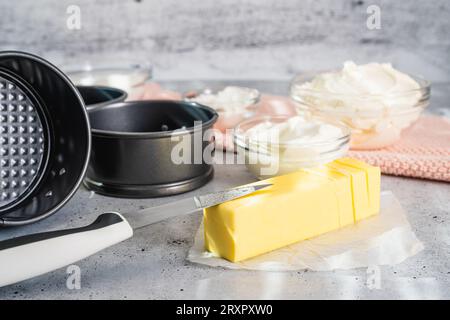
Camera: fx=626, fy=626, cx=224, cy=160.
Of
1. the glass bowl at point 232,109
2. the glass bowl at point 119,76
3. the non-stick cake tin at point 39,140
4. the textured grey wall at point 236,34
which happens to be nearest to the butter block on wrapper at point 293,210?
the non-stick cake tin at point 39,140

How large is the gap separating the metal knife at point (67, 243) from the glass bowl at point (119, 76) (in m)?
0.73

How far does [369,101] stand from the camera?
1.26m

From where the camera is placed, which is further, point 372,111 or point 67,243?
point 372,111

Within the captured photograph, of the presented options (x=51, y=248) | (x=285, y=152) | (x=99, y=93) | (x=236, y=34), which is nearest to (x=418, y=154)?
(x=285, y=152)

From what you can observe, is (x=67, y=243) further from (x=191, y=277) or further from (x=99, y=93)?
(x=99, y=93)

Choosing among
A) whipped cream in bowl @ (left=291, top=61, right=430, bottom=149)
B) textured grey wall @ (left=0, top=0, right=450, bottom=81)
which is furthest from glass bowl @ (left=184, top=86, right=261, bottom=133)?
textured grey wall @ (left=0, top=0, right=450, bottom=81)

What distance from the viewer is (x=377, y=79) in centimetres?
130

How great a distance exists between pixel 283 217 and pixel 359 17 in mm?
1333

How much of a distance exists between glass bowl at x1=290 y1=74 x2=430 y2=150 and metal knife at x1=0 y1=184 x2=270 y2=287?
495mm

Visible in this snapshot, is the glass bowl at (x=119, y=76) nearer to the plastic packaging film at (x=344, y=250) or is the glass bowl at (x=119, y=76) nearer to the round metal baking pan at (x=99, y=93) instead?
the round metal baking pan at (x=99, y=93)

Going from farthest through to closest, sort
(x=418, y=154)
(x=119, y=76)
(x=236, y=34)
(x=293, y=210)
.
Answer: (x=236, y=34) → (x=119, y=76) → (x=418, y=154) → (x=293, y=210)

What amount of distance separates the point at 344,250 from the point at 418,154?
0.44 m
